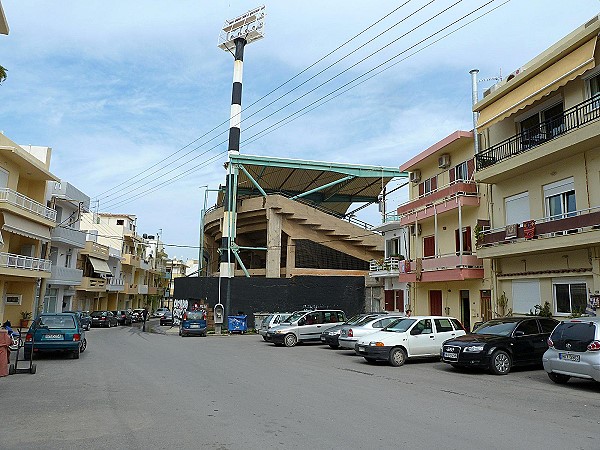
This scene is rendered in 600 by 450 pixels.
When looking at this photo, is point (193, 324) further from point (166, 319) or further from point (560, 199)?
point (560, 199)

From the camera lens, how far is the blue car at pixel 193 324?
31739mm

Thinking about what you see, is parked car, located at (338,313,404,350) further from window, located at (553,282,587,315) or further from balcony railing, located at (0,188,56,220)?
balcony railing, located at (0,188,56,220)

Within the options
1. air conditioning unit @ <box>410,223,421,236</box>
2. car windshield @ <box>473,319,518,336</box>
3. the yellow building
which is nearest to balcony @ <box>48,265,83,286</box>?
the yellow building

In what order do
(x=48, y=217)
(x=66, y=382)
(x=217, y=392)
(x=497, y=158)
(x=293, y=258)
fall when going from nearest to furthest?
1. (x=217, y=392)
2. (x=66, y=382)
3. (x=497, y=158)
4. (x=48, y=217)
5. (x=293, y=258)

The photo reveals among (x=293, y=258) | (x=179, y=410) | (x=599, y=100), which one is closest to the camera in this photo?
(x=179, y=410)

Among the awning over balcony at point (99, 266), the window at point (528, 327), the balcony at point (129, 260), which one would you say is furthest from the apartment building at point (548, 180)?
the balcony at point (129, 260)

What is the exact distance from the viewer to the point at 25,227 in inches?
1254

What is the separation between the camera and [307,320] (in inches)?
951

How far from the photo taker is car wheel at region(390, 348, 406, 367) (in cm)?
1585

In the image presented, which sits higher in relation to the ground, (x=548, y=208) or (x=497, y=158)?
(x=497, y=158)

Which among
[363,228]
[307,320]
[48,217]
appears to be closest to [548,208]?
[307,320]

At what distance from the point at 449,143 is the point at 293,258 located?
62.6ft

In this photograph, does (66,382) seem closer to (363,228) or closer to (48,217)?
(48,217)

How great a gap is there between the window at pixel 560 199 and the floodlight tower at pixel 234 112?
75.4 feet
